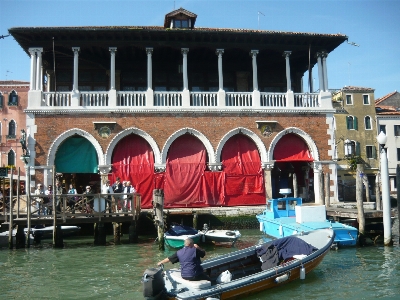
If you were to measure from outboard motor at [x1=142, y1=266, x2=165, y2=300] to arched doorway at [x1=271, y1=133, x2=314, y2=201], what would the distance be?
1199 centimetres

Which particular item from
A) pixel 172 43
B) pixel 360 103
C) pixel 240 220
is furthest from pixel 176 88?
pixel 360 103

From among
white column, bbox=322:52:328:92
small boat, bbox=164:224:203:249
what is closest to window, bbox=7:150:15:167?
small boat, bbox=164:224:203:249

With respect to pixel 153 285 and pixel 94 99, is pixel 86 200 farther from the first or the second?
pixel 153 285

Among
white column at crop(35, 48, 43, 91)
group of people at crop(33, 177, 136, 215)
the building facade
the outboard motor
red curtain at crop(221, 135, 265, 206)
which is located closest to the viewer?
the outboard motor

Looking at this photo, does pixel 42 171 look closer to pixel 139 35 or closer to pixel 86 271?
pixel 139 35

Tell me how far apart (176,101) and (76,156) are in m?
4.64

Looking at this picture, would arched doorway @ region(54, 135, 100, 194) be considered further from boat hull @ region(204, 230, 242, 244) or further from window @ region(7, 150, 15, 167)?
window @ region(7, 150, 15, 167)

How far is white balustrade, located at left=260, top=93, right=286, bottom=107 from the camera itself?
18641 mm

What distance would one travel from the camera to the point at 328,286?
8.78m

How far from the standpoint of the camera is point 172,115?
1781 centimetres

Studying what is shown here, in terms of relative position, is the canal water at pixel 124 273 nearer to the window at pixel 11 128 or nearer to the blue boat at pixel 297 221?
the blue boat at pixel 297 221

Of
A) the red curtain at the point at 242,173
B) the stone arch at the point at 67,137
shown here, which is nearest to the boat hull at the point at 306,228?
the red curtain at the point at 242,173

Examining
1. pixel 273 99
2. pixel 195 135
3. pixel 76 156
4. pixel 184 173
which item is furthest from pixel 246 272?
pixel 273 99

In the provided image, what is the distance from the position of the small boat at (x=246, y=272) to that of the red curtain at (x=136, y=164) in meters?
8.07
